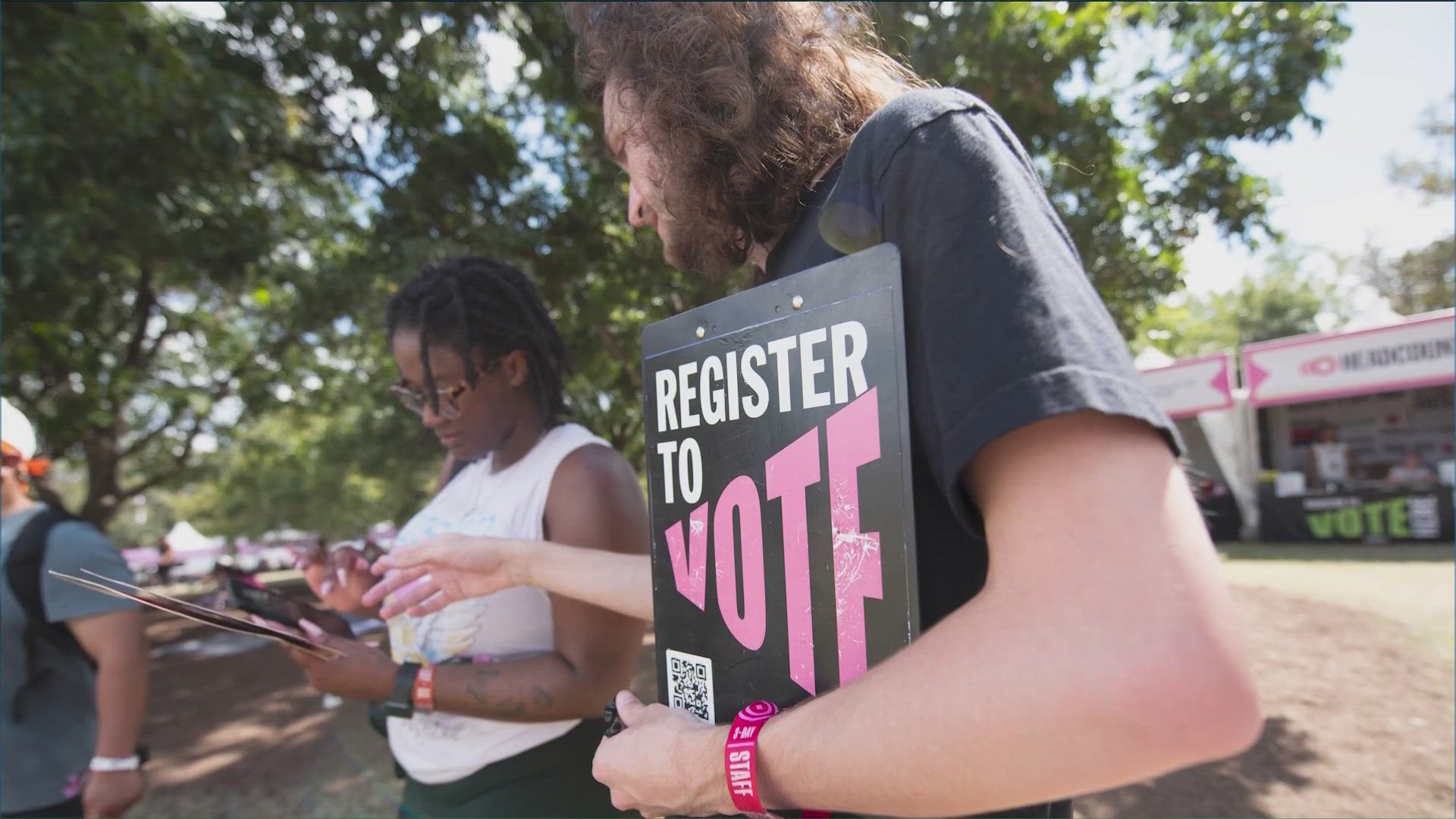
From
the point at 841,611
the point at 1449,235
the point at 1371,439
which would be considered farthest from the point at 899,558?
the point at 1449,235

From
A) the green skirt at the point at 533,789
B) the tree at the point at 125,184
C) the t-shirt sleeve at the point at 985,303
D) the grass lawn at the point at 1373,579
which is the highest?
the tree at the point at 125,184

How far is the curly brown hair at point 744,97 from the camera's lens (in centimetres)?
93

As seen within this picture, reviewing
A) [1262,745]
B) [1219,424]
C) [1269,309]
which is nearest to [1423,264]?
[1269,309]

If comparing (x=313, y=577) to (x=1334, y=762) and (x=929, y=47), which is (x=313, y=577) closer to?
(x=929, y=47)

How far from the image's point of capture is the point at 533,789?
1.83m

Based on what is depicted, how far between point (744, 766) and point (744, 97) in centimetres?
71

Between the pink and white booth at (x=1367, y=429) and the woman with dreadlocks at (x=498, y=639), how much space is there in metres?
14.2

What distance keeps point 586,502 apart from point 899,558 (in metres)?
1.28

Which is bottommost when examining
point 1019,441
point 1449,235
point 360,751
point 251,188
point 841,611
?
point 360,751

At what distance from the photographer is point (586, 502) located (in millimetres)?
1896

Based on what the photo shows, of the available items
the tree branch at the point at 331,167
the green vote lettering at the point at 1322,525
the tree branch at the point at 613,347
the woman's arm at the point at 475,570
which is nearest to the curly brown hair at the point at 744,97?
the woman's arm at the point at 475,570

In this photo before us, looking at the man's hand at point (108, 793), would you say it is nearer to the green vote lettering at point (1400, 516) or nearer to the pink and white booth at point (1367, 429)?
the pink and white booth at point (1367, 429)

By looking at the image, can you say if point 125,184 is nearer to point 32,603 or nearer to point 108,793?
point 32,603

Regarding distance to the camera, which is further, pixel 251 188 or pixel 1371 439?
pixel 1371 439
